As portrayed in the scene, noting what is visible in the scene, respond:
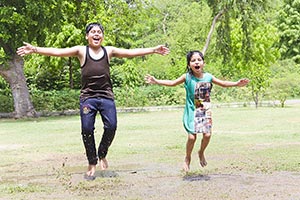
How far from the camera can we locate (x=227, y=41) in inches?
1043

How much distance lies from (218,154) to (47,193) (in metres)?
3.98

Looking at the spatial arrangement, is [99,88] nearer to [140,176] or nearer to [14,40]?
[140,176]

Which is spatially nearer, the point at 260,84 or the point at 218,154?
the point at 218,154

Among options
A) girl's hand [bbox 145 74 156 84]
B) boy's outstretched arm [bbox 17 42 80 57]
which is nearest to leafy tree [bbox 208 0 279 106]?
girl's hand [bbox 145 74 156 84]

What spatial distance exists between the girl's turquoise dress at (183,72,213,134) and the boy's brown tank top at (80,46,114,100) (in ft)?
3.51

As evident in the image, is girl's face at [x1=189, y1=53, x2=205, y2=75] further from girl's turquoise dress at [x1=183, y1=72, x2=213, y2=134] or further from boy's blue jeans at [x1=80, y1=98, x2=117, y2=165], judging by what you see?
boy's blue jeans at [x1=80, y1=98, x2=117, y2=165]

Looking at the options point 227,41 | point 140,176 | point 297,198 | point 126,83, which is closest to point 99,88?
point 140,176

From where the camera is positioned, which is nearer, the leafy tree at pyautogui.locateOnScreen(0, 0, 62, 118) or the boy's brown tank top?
the boy's brown tank top

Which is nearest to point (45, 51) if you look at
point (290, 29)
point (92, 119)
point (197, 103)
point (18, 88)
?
point (92, 119)

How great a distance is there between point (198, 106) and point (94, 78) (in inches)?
54.8

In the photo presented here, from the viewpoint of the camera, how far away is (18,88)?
948 inches

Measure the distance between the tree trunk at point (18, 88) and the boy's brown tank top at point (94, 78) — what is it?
17.5m

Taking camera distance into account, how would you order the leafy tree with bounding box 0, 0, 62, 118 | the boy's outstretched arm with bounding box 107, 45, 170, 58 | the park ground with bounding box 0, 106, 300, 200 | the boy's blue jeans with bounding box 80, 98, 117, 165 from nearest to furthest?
the park ground with bounding box 0, 106, 300, 200, the boy's blue jeans with bounding box 80, 98, 117, 165, the boy's outstretched arm with bounding box 107, 45, 170, 58, the leafy tree with bounding box 0, 0, 62, 118

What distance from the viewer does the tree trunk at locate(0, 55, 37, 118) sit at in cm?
2389
